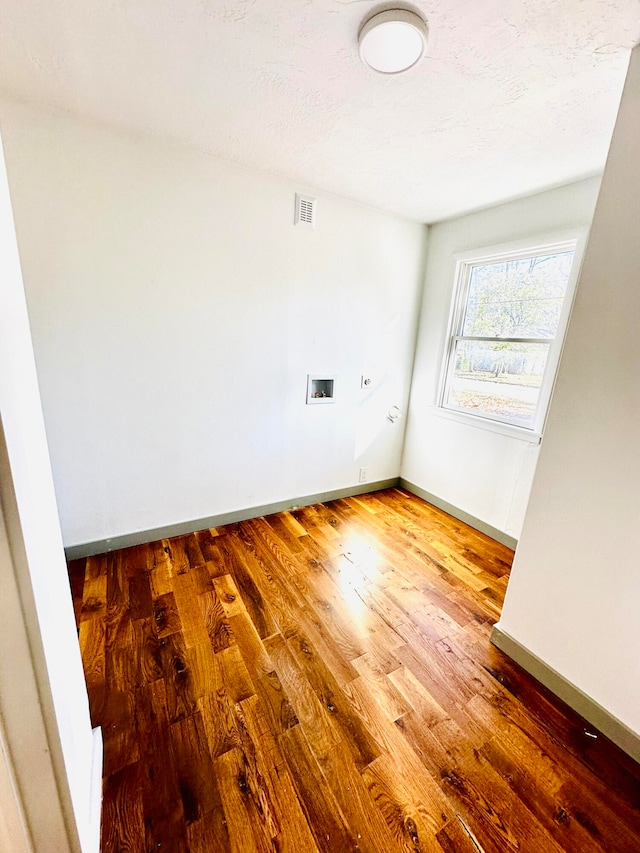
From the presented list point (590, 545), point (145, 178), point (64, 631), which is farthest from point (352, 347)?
point (64, 631)

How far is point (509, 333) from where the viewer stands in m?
2.43

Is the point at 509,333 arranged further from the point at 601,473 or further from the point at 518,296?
the point at 601,473

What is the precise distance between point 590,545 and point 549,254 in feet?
6.19

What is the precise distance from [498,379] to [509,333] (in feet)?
1.12

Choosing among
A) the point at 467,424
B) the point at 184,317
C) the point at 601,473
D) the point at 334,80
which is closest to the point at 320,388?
the point at 184,317

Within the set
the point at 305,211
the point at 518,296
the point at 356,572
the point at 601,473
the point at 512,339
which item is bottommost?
the point at 356,572

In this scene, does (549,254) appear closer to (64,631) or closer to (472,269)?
(472,269)

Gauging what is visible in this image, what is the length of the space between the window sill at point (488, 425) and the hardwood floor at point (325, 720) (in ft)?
3.23

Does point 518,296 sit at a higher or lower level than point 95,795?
higher

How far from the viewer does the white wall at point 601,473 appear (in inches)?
45.5

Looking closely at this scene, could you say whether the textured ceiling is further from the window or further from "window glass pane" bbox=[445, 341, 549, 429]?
"window glass pane" bbox=[445, 341, 549, 429]

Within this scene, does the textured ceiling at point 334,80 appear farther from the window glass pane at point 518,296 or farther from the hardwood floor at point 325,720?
the hardwood floor at point 325,720

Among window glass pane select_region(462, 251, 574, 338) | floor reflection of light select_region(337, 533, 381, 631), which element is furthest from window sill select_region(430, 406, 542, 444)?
floor reflection of light select_region(337, 533, 381, 631)

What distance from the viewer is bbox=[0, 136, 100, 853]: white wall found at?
1.90ft
